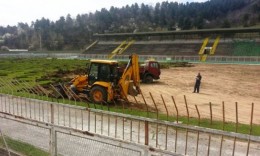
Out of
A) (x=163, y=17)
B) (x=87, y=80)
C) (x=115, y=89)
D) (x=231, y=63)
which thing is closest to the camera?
(x=115, y=89)

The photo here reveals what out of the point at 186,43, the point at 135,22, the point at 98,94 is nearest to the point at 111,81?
the point at 98,94

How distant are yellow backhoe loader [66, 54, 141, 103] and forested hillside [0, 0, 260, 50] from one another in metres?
96.7

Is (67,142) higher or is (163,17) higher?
(163,17)

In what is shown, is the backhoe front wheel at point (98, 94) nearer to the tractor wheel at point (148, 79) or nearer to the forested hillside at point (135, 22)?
the tractor wheel at point (148, 79)

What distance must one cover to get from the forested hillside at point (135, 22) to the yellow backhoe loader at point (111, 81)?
96743 mm

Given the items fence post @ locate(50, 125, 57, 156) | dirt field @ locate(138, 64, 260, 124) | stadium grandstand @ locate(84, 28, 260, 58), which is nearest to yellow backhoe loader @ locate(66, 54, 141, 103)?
dirt field @ locate(138, 64, 260, 124)

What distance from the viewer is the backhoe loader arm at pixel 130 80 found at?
16.0 m

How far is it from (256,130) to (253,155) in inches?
122

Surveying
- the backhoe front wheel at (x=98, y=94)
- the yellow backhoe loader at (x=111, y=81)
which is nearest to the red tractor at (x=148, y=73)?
the yellow backhoe loader at (x=111, y=81)

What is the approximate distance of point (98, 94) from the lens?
1619 cm

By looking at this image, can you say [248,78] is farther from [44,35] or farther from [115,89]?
[44,35]

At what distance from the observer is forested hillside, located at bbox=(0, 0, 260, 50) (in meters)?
120

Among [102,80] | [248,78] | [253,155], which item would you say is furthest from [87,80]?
[248,78]

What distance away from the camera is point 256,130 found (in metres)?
11.8
